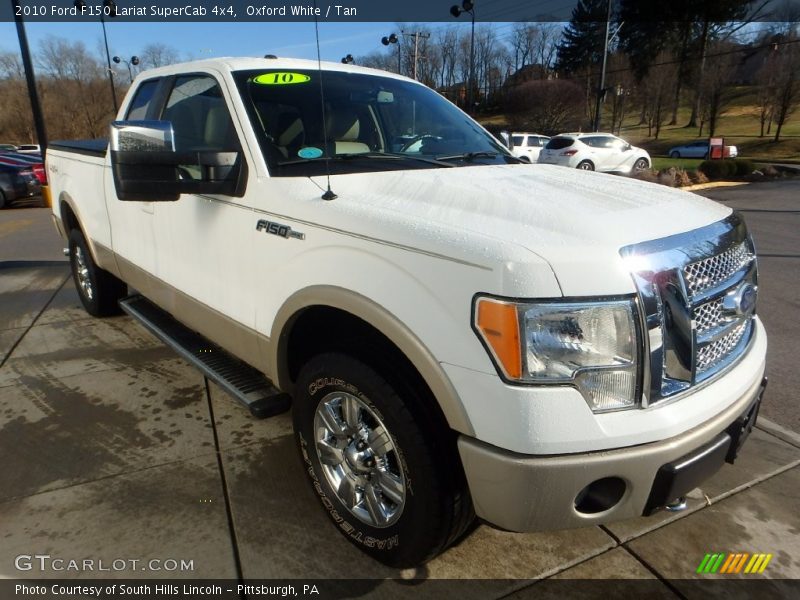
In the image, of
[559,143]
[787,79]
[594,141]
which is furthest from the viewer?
[787,79]

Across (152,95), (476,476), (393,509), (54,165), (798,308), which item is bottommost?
(798,308)

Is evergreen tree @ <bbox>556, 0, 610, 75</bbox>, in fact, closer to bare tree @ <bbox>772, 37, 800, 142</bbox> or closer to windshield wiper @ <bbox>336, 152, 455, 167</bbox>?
bare tree @ <bbox>772, 37, 800, 142</bbox>

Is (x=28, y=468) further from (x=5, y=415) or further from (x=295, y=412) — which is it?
(x=295, y=412)

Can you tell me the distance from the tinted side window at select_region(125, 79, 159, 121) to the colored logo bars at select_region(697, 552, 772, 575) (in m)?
4.04

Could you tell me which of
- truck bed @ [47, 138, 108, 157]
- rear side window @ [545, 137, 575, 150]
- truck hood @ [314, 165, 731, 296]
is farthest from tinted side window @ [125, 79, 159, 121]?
rear side window @ [545, 137, 575, 150]

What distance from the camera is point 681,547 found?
2488mm

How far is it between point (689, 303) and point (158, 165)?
7.12ft

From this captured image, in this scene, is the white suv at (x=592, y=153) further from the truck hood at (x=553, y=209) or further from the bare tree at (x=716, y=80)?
the bare tree at (x=716, y=80)

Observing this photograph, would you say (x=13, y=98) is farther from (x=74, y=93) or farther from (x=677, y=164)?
(x=677, y=164)

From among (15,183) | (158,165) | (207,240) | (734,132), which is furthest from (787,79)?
(158,165)

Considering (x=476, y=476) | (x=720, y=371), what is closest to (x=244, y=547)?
(x=476, y=476)

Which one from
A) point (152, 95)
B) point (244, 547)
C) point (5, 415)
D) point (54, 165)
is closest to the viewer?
point (244, 547)

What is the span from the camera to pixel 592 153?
20828 mm

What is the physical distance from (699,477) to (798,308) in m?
4.66
